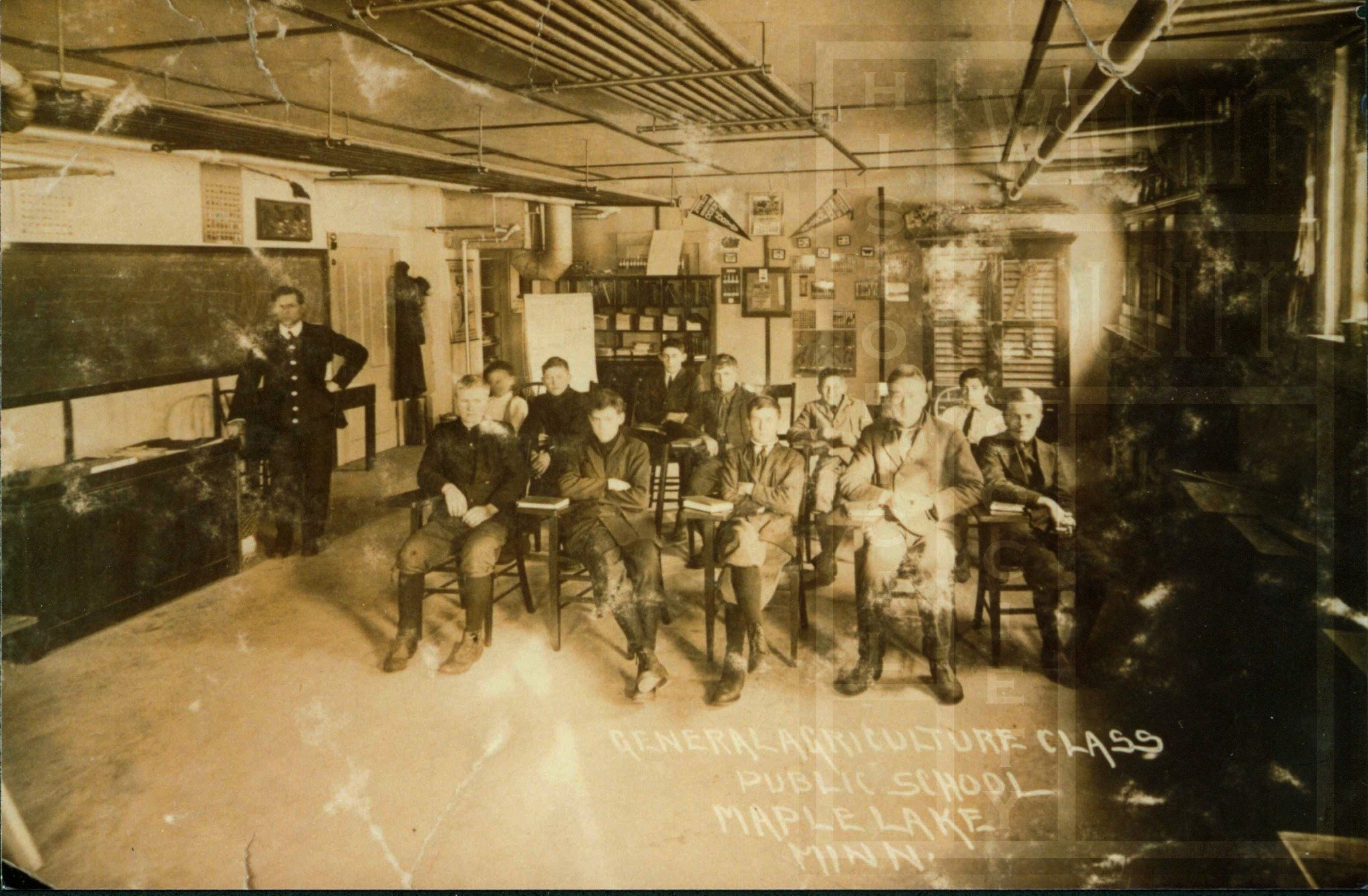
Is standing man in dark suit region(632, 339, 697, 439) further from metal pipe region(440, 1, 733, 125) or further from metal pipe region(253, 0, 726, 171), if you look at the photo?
metal pipe region(440, 1, 733, 125)

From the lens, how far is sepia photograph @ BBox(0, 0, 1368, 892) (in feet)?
8.46

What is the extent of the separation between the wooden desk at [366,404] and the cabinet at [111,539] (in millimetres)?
551

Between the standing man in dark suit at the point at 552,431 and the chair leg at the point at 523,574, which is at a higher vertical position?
the standing man in dark suit at the point at 552,431

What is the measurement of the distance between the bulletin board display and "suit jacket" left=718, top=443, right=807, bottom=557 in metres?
0.98

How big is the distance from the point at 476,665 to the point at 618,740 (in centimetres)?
68

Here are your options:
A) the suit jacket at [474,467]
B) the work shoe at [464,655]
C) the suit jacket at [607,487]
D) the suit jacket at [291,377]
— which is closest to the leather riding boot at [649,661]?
the suit jacket at [607,487]

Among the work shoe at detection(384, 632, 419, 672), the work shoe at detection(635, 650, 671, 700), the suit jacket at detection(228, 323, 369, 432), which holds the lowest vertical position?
the work shoe at detection(635, 650, 671, 700)

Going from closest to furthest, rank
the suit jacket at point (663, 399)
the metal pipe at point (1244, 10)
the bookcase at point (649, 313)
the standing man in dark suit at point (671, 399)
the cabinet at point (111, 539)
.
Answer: the metal pipe at point (1244, 10) < the cabinet at point (111, 539) < the standing man in dark suit at point (671, 399) < the suit jacket at point (663, 399) < the bookcase at point (649, 313)

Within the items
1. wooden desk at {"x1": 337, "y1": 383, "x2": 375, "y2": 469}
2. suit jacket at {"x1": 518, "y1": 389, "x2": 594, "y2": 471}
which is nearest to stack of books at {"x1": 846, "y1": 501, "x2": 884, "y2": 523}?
suit jacket at {"x1": 518, "y1": 389, "x2": 594, "y2": 471}

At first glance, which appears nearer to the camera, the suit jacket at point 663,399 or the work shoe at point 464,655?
the work shoe at point 464,655

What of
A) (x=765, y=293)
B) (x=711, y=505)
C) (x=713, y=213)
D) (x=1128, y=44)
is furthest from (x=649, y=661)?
(x=713, y=213)

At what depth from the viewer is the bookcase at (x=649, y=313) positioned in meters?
7.22

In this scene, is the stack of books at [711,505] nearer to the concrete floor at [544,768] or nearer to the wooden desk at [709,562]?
the wooden desk at [709,562]

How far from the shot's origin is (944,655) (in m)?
3.09
